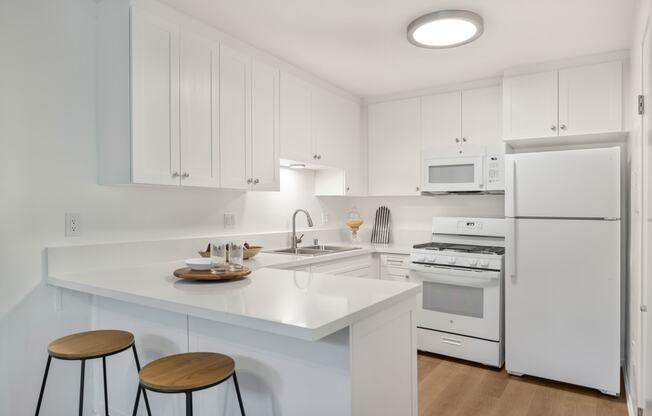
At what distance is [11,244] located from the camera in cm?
196

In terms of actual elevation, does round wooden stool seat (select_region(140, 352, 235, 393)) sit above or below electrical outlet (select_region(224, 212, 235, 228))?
below

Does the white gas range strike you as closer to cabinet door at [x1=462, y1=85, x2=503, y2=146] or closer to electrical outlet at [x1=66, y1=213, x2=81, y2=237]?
cabinet door at [x1=462, y1=85, x2=503, y2=146]

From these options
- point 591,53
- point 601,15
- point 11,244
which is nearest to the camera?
point 11,244

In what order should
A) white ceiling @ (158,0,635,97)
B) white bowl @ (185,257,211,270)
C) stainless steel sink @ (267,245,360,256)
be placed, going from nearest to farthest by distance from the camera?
white bowl @ (185,257,211,270) < white ceiling @ (158,0,635,97) < stainless steel sink @ (267,245,360,256)

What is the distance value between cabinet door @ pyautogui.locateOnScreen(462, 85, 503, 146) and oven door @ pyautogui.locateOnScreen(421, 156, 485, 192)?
0.24 metres

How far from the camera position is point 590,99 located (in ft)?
10.0

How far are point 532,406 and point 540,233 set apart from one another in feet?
3.69

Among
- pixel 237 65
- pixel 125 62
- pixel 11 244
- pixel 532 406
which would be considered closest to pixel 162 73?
pixel 125 62

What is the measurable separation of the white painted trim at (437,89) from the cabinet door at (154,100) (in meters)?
2.30

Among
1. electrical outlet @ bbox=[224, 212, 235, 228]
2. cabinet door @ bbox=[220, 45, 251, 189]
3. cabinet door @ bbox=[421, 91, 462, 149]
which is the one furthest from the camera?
cabinet door @ bbox=[421, 91, 462, 149]

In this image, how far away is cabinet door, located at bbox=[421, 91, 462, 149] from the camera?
12.4 feet

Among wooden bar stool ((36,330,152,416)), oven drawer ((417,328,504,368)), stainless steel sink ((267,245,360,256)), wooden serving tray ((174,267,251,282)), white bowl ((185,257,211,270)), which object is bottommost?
oven drawer ((417,328,504,368))

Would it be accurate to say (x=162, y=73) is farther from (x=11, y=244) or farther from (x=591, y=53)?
(x=591, y=53)

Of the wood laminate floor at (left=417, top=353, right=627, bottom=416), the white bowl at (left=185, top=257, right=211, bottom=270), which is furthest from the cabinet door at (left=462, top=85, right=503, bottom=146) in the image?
the white bowl at (left=185, top=257, right=211, bottom=270)
